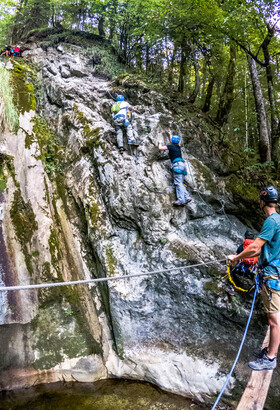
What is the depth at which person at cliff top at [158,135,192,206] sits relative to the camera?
6.81 m

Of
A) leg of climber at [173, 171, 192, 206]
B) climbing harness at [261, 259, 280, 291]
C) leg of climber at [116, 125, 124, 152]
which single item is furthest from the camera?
leg of climber at [116, 125, 124, 152]

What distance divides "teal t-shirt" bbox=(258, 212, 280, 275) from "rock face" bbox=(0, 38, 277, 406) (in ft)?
7.20

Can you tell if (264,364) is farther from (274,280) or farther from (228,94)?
(228,94)

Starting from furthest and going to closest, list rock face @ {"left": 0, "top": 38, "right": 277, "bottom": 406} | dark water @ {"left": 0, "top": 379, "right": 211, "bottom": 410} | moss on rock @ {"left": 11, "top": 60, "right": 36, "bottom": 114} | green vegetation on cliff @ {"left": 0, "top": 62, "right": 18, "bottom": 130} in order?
moss on rock @ {"left": 11, "top": 60, "right": 36, "bottom": 114}
green vegetation on cliff @ {"left": 0, "top": 62, "right": 18, "bottom": 130}
rock face @ {"left": 0, "top": 38, "right": 277, "bottom": 406}
dark water @ {"left": 0, "top": 379, "right": 211, "bottom": 410}

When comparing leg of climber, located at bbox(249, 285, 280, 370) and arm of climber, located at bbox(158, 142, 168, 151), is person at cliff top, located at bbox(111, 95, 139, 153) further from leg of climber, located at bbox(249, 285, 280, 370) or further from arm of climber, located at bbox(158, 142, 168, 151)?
leg of climber, located at bbox(249, 285, 280, 370)

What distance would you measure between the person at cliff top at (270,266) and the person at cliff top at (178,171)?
3.22 m

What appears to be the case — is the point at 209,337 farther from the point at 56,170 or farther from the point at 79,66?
the point at 79,66

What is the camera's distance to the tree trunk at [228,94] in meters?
10.3

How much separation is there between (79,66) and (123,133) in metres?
5.33

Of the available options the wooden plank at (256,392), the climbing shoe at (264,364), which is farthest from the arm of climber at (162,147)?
the wooden plank at (256,392)

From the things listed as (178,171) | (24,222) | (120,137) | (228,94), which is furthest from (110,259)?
(228,94)

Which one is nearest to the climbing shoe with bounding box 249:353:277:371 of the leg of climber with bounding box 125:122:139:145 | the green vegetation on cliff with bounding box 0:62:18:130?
the leg of climber with bounding box 125:122:139:145

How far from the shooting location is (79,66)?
10891 millimetres

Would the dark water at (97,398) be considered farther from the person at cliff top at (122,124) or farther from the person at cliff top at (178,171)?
the person at cliff top at (122,124)
